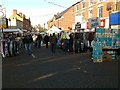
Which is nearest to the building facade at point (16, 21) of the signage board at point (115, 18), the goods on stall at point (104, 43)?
the signage board at point (115, 18)

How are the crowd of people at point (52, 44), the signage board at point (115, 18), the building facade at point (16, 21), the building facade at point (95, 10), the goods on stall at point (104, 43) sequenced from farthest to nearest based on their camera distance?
the building facade at point (16, 21) < the building facade at point (95, 10) < the signage board at point (115, 18) < the crowd of people at point (52, 44) < the goods on stall at point (104, 43)

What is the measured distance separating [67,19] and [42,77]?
59.3 meters

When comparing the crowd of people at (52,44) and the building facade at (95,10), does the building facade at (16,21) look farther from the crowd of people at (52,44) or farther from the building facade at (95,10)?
the crowd of people at (52,44)

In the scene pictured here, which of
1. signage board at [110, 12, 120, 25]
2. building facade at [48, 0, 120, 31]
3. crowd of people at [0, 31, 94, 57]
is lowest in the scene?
crowd of people at [0, 31, 94, 57]

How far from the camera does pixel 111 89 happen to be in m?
8.55

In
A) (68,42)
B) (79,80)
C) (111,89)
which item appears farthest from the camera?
(68,42)

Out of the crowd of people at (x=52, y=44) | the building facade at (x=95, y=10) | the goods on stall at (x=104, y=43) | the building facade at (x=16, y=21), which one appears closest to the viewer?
the goods on stall at (x=104, y=43)

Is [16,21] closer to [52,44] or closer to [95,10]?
[95,10]

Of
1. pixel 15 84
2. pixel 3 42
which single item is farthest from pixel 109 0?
pixel 15 84

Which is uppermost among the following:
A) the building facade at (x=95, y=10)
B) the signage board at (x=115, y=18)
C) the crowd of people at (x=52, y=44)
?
the building facade at (x=95, y=10)

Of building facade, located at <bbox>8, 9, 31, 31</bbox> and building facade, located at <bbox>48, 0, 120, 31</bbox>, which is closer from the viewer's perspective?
building facade, located at <bbox>48, 0, 120, 31</bbox>

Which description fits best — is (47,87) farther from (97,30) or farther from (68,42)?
(68,42)

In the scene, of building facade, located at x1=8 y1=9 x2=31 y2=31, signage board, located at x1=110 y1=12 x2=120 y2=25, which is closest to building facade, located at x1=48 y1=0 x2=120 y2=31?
signage board, located at x1=110 y1=12 x2=120 y2=25

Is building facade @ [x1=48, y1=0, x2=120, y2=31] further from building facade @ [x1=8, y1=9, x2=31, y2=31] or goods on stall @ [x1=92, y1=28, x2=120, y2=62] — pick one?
building facade @ [x1=8, y1=9, x2=31, y2=31]
